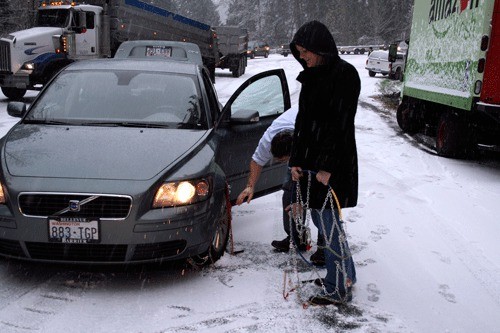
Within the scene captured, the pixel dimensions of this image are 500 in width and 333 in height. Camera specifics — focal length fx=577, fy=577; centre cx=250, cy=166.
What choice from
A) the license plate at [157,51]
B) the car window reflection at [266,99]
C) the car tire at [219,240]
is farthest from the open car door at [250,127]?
the license plate at [157,51]

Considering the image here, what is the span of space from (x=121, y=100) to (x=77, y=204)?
162cm

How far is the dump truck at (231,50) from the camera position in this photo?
31003 millimetres

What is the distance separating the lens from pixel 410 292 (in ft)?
13.6

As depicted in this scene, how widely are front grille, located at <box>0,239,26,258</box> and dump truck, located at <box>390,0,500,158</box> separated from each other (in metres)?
6.73

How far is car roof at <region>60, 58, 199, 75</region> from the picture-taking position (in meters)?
5.56

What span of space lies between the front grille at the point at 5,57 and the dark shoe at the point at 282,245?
13.7 m

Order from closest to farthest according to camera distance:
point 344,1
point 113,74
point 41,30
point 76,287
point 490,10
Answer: point 76,287
point 113,74
point 490,10
point 41,30
point 344,1

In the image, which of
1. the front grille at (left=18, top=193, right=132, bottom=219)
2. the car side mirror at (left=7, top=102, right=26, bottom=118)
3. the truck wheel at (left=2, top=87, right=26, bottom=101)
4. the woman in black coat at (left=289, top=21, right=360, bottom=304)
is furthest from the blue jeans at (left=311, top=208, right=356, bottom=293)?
the truck wheel at (left=2, top=87, right=26, bottom=101)

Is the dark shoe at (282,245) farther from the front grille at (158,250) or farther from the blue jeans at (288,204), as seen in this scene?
the front grille at (158,250)

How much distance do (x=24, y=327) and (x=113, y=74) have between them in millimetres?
2738

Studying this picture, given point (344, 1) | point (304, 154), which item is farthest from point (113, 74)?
point (344, 1)

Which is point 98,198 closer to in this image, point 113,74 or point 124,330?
point 124,330

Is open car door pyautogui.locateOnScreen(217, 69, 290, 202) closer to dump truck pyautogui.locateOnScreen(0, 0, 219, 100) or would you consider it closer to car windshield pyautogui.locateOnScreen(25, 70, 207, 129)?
car windshield pyautogui.locateOnScreen(25, 70, 207, 129)

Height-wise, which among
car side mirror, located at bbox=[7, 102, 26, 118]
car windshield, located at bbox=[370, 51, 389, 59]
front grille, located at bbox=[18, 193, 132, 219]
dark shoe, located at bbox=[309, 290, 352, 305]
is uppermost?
car side mirror, located at bbox=[7, 102, 26, 118]
